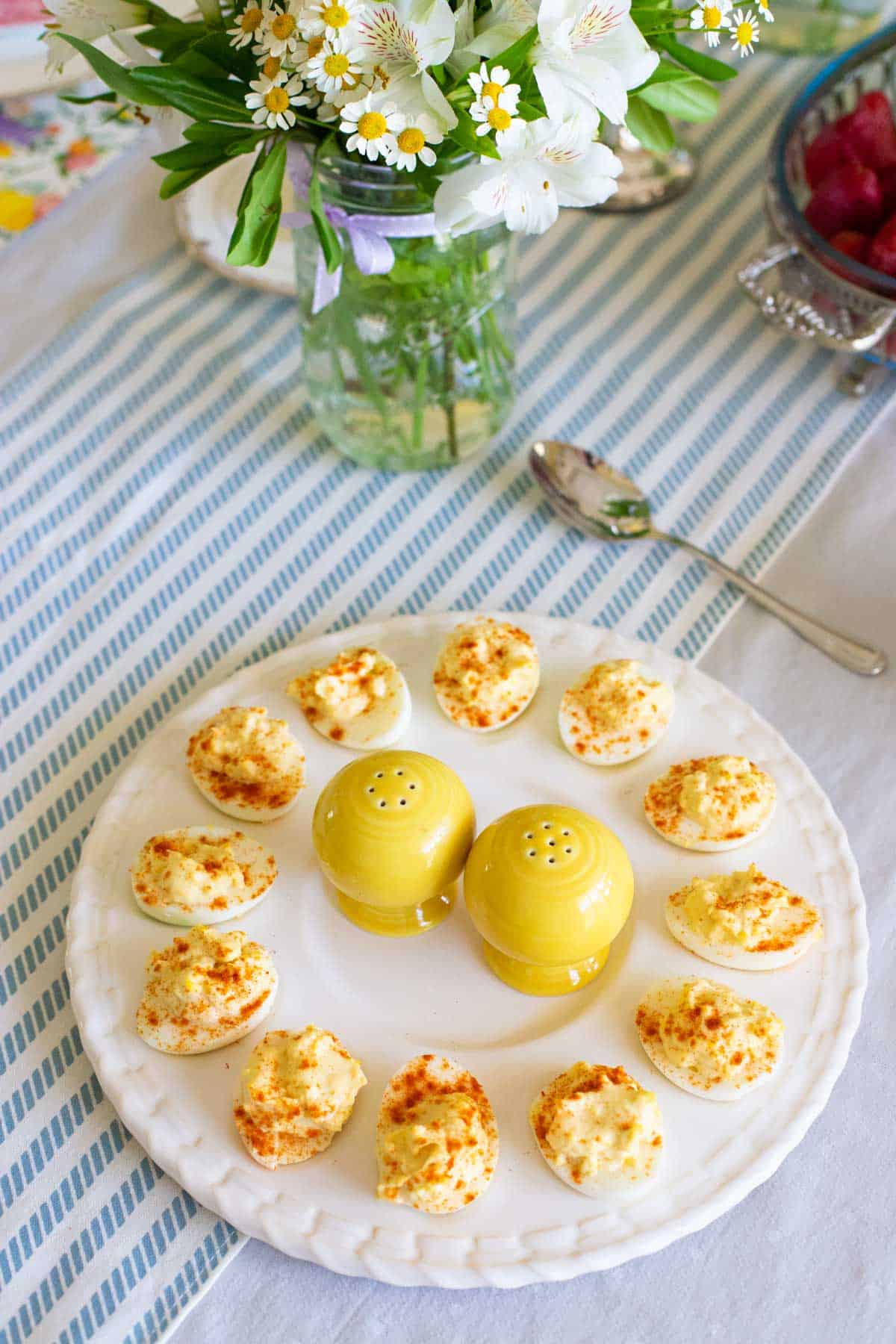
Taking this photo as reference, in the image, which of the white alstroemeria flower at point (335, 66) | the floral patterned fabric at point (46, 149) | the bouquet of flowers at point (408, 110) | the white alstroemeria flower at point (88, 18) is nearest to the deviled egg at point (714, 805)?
the bouquet of flowers at point (408, 110)

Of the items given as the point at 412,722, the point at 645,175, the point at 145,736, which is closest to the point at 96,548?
the point at 145,736

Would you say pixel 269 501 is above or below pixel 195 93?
below

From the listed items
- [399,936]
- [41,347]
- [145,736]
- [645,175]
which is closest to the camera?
[399,936]

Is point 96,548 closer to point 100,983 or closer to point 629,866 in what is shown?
point 100,983

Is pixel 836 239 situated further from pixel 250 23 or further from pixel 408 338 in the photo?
pixel 250 23

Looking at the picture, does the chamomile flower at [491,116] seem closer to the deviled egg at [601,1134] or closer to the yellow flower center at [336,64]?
the yellow flower center at [336,64]

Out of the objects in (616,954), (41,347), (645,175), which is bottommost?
(616,954)

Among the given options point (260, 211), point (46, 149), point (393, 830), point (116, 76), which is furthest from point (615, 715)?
point (46, 149)
